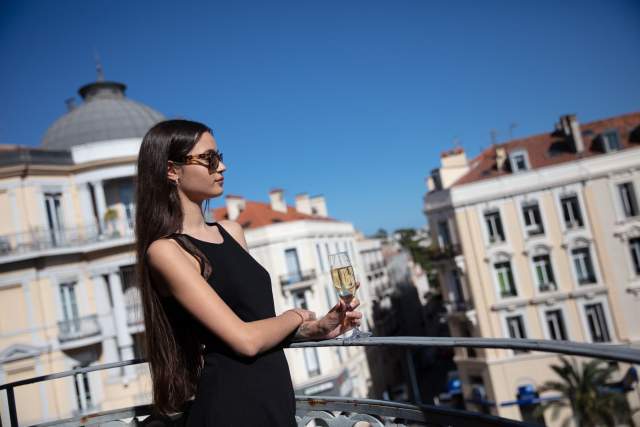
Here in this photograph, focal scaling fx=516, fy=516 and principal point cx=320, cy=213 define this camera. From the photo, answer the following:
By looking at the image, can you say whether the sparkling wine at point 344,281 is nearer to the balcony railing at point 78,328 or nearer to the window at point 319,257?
the balcony railing at point 78,328

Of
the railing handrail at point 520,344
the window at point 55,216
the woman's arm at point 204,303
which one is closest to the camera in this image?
the railing handrail at point 520,344

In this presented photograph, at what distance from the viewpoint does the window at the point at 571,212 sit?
92.1 ft

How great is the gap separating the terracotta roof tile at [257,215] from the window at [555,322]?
17151 millimetres

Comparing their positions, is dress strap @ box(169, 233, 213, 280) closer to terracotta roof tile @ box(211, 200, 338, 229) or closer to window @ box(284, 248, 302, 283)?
window @ box(284, 248, 302, 283)

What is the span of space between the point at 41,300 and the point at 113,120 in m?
9.09

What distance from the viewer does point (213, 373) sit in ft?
7.39

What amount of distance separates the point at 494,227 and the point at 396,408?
28143 mm

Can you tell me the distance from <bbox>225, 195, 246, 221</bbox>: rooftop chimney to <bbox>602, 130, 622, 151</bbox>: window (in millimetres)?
23245

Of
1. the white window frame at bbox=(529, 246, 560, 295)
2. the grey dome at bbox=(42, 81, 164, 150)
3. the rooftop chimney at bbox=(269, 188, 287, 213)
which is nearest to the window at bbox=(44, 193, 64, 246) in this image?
the grey dome at bbox=(42, 81, 164, 150)

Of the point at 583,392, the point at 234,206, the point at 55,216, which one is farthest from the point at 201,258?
the point at 234,206

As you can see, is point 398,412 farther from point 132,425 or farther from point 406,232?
point 406,232

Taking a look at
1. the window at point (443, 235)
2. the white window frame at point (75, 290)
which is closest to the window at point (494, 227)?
the window at point (443, 235)

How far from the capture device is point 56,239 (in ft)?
74.3

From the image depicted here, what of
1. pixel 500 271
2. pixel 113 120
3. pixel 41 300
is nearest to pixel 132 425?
pixel 41 300
